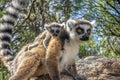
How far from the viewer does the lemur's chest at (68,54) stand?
287 inches

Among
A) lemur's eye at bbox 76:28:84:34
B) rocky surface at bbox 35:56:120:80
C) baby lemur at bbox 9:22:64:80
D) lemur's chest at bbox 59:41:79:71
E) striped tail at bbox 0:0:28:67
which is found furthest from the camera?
striped tail at bbox 0:0:28:67

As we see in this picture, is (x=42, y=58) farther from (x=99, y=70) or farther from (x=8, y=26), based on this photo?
(x=8, y=26)

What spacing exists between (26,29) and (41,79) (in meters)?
6.97

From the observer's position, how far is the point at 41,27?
13.0 m

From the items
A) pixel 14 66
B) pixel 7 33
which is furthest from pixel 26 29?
pixel 14 66

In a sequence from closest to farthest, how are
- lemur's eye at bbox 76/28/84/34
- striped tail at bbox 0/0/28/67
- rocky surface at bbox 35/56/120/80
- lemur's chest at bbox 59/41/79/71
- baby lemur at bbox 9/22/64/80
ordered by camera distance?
1. baby lemur at bbox 9/22/64/80
2. lemur's chest at bbox 59/41/79/71
3. rocky surface at bbox 35/56/120/80
4. lemur's eye at bbox 76/28/84/34
5. striped tail at bbox 0/0/28/67

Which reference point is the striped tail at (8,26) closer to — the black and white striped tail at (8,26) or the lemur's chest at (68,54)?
the black and white striped tail at (8,26)

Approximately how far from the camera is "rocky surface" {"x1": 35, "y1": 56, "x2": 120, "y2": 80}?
7.62m

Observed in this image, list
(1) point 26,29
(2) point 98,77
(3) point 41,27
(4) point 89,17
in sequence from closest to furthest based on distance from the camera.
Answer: (2) point 98,77
(3) point 41,27
(1) point 26,29
(4) point 89,17

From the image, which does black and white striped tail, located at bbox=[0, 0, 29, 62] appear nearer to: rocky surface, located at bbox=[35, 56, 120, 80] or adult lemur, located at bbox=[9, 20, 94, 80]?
adult lemur, located at bbox=[9, 20, 94, 80]

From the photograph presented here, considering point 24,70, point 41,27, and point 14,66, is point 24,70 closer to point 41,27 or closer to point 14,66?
point 14,66

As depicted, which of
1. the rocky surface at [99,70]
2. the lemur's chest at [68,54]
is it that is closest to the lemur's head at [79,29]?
the lemur's chest at [68,54]

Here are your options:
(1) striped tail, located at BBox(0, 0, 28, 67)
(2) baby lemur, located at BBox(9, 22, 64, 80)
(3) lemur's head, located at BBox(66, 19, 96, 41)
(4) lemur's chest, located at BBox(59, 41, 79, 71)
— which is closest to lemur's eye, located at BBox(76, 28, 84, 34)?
(3) lemur's head, located at BBox(66, 19, 96, 41)

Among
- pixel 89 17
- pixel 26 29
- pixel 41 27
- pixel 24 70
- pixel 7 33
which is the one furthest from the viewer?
pixel 89 17
